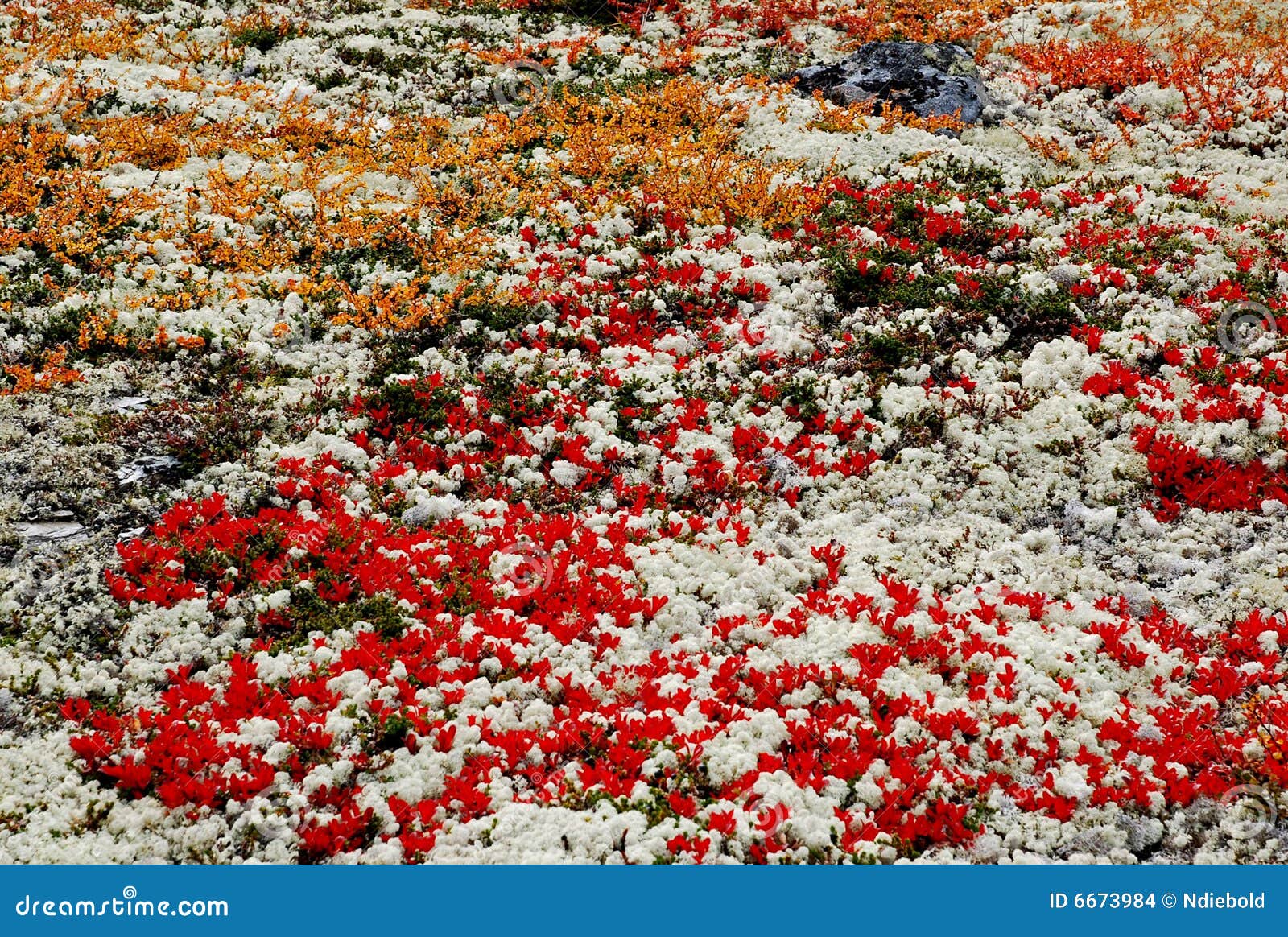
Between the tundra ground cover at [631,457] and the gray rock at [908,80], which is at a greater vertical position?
the gray rock at [908,80]

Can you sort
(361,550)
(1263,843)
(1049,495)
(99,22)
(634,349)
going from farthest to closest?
(99,22), (634,349), (1049,495), (361,550), (1263,843)

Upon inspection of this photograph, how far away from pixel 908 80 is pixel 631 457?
1199cm

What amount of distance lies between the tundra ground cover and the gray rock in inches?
29.0

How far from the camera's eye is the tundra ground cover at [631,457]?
728 centimetres

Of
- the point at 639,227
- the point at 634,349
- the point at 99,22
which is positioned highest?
the point at 99,22

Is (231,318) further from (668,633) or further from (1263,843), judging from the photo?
(1263,843)

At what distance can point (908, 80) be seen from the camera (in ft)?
60.6

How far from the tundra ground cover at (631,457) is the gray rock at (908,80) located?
2.42 ft

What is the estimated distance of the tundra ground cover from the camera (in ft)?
23.9

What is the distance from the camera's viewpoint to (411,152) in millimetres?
16422

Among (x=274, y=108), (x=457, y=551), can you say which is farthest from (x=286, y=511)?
(x=274, y=108)

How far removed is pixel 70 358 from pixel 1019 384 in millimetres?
12339

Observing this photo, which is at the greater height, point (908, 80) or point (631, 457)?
point (908, 80)

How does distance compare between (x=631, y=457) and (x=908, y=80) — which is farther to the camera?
(x=908, y=80)
